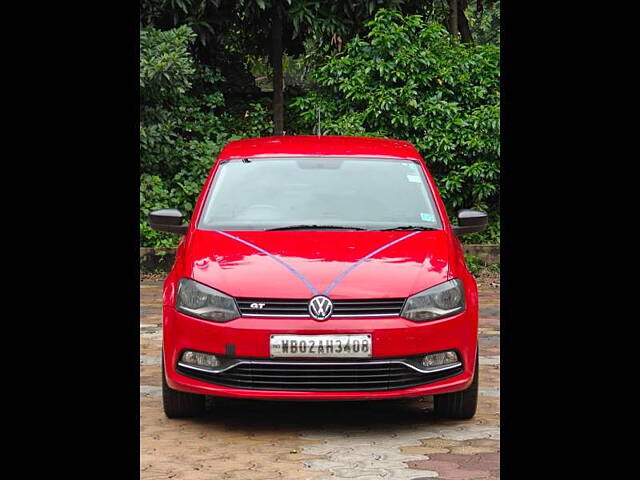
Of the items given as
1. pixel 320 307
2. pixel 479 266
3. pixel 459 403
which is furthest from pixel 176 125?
pixel 320 307

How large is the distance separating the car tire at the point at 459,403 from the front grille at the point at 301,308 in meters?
0.78

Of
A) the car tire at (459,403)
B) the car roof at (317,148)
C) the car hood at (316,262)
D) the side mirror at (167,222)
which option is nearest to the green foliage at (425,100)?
the car roof at (317,148)

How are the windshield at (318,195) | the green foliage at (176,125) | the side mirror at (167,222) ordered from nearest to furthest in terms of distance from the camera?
1. the windshield at (318,195)
2. the side mirror at (167,222)
3. the green foliage at (176,125)

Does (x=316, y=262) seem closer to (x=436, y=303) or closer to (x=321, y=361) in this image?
(x=321, y=361)

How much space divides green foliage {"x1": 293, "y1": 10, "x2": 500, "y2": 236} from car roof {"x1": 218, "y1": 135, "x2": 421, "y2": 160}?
6.19 meters

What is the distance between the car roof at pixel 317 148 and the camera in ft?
25.6

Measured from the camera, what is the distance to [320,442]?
242 inches

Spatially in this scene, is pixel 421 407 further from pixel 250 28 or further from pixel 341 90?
Answer: pixel 250 28

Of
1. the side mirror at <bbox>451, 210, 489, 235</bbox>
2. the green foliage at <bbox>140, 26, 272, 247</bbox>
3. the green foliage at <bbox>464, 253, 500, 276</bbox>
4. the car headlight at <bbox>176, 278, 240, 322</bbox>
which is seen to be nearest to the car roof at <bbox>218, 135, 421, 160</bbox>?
the side mirror at <bbox>451, 210, 489, 235</bbox>

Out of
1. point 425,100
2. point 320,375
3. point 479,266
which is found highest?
point 425,100

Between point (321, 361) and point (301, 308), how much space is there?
32 cm

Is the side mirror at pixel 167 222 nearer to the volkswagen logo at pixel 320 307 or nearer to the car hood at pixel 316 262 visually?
the car hood at pixel 316 262
